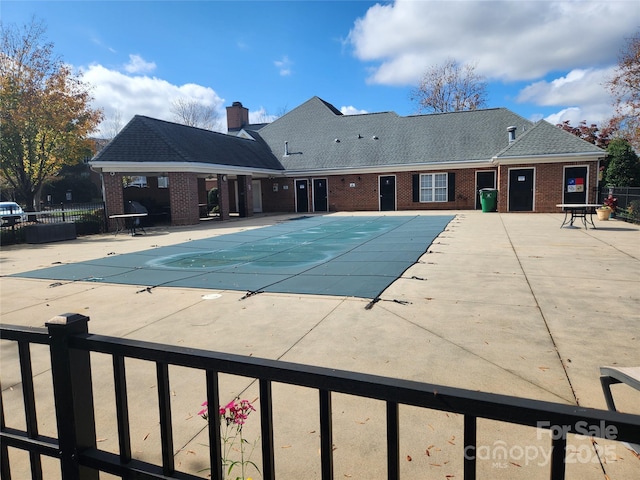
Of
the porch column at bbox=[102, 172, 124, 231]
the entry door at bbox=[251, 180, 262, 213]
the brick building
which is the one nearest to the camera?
the porch column at bbox=[102, 172, 124, 231]

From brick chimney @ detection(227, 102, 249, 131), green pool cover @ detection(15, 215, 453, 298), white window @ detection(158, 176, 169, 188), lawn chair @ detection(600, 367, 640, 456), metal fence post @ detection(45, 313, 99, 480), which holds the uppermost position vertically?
brick chimney @ detection(227, 102, 249, 131)

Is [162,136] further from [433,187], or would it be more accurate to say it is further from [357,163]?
[433,187]

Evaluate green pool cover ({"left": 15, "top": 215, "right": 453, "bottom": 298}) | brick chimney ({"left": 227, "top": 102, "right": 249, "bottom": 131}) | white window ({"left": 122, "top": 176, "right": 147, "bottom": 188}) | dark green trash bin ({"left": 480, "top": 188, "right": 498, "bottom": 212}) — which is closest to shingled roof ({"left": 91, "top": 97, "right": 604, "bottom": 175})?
dark green trash bin ({"left": 480, "top": 188, "right": 498, "bottom": 212})

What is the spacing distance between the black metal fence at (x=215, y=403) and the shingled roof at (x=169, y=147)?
18.7m

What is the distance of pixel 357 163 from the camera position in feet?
88.2

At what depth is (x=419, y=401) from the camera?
1.26m

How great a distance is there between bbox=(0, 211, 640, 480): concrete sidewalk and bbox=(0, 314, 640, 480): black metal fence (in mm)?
774

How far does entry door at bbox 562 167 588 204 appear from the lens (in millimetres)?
20875

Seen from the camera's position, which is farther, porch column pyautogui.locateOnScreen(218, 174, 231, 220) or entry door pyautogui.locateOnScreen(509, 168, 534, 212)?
porch column pyautogui.locateOnScreen(218, 174, 231, 220)

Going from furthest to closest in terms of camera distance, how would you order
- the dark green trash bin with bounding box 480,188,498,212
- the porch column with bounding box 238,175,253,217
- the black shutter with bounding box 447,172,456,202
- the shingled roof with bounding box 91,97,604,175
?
the black shutter with bounding box 447,172,456,202 → the porch column with bounding box 238,175,253,217 → the dark green trash bin with bounding box 480,188,498,212 → the shingled roof with bounding box 91,97,604,175

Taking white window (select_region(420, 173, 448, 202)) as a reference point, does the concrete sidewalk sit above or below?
below

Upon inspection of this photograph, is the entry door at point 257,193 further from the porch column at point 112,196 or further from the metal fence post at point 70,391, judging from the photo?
the metal fence post at point 70,391

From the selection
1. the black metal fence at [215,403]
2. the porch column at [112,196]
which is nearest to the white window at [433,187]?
the porch column at [112,196]

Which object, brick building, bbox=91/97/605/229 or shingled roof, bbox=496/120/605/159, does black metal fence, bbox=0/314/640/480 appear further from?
shingled roof, bbox=496/120/605/159
